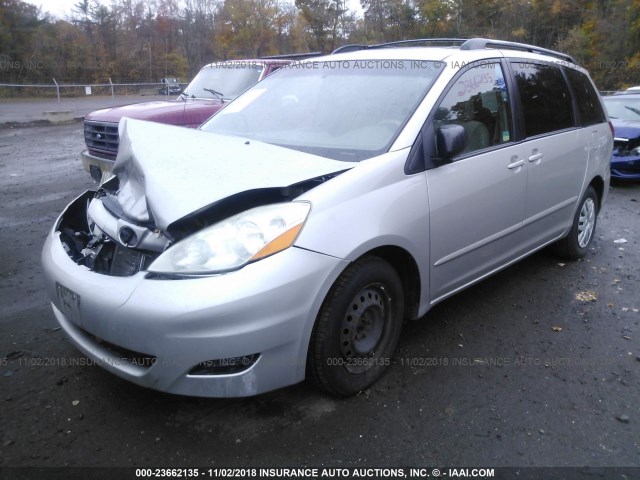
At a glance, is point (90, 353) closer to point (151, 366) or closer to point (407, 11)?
point (151, 366)

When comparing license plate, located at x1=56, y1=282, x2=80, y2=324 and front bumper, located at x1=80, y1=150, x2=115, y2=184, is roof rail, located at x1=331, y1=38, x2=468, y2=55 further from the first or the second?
front bumper, located at x1=80, y1=150, x2=115, y2=184

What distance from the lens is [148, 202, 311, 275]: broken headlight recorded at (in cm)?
223

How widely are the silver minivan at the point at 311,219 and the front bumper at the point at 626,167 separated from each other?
5.17 m

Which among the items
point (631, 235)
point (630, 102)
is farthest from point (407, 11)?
point (631, 235)

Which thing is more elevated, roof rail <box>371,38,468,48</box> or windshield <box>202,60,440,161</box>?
roof rail <box>371,38,468,48</box>

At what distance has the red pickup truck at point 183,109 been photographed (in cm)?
668

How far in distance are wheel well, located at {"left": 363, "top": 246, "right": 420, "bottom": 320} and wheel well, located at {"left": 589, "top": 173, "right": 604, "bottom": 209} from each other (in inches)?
110

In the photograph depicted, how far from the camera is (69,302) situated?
8.21 feet

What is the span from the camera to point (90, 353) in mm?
2477

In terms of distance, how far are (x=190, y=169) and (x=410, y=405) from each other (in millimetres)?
1669

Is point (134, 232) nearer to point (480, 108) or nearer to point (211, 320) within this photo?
point (211, 320)

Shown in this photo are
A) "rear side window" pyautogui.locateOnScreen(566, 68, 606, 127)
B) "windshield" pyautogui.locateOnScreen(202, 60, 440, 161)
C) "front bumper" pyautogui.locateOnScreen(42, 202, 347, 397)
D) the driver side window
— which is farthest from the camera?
"rear side window" pyautogui.locateOnScreen(566, 68, 606, 127)

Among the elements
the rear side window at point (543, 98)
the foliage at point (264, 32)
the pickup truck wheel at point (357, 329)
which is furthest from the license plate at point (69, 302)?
the foliage at point (264, 32)

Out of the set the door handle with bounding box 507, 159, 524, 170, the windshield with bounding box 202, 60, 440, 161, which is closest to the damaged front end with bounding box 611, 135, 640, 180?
the door handle with bounding box 507, 159, 524, 170
